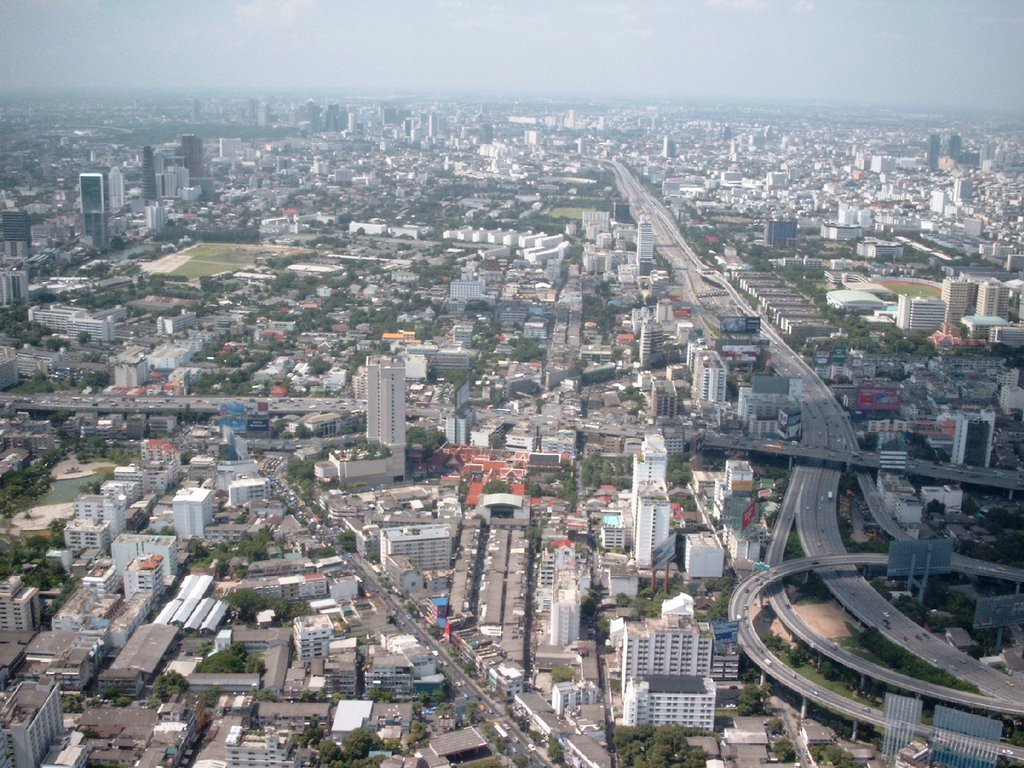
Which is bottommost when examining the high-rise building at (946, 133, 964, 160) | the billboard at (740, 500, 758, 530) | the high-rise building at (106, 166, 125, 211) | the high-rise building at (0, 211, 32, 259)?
the billboard at (740, 500, 758, 530)

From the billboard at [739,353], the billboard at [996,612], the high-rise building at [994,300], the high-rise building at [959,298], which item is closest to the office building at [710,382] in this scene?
the billboard at [739,353]

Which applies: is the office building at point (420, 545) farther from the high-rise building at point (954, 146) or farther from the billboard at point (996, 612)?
the high-rise building at point (954, 146)

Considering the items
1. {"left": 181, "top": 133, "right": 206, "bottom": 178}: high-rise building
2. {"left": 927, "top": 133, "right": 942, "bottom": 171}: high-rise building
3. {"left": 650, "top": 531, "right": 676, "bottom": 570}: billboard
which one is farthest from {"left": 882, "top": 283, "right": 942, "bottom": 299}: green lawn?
{"left": 181, "top": 133, "right": 206, "bottom": 178}: high-rise building

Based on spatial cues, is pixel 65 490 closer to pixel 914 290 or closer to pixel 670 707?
pixel 670 707

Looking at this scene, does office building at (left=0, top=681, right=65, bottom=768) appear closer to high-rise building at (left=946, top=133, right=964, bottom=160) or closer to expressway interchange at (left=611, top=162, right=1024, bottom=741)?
expressway interchange at (left=611, top=162, right=1024, bottom=741)

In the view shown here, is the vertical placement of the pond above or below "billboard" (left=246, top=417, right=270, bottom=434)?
below

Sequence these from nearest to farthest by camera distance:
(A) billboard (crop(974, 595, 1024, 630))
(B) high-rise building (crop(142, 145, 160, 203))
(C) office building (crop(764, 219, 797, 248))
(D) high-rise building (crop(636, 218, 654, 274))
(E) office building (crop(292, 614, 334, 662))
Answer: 1. (E) office building (crop(292, 614, 334, 662))
2. (A) billboard (crop(974, 595, 1024, 630))
3. (D) high-rise building (crop(636, 218, 654, 274))
4. (C) office building (crop(764, 219, 797, 248))
5. (B) high-rise building (crop(142, 145, 160, 203))

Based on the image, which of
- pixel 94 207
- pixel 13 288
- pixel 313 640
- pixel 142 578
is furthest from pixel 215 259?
pixel 313 640
